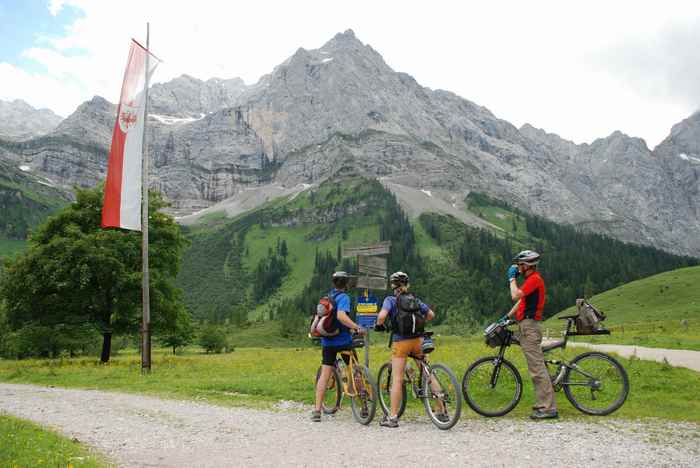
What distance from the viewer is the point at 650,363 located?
16.5 meters

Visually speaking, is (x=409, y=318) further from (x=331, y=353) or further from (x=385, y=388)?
(x=331, y=353)

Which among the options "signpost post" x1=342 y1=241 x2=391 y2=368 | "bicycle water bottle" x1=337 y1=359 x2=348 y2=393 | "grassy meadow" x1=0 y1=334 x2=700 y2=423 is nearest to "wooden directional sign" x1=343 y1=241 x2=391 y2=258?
"signpost post" x1=342 y1=241 x2=391 y2=368

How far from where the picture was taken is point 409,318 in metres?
11.4

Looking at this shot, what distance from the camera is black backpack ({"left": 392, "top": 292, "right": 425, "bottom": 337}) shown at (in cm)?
1137

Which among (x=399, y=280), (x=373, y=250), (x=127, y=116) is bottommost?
(x=399, y=280)

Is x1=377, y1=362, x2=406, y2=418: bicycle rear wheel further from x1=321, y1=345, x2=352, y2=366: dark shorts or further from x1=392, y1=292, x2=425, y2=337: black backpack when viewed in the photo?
x1=392, y1=292, x2=425, y2=337: black backpack

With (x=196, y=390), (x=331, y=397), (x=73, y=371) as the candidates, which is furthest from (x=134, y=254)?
(x=331, y=397)

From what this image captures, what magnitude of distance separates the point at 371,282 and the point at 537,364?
717cm

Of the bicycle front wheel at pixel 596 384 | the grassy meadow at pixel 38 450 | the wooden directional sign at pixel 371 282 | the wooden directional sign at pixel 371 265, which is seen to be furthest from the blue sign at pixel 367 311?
the grassy meadow at pixel 38 450

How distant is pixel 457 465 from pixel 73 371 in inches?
991

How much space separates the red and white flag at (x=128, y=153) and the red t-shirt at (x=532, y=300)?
62.8 feet

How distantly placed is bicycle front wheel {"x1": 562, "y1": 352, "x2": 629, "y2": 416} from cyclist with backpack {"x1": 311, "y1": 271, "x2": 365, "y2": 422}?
513 cm

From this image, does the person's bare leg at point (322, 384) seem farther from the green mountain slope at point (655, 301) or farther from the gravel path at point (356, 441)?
the green mountain slope at point (655, 301)

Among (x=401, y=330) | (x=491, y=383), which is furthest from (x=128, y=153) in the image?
(x=491, y=383)
